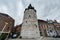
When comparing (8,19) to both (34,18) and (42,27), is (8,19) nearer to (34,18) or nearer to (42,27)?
(34,18)

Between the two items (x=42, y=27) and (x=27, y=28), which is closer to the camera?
(x=27, y=28)

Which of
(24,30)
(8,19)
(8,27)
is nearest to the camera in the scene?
(24,30)

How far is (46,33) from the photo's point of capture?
3028cm

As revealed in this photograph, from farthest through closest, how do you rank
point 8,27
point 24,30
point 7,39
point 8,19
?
point 8,19, point 8,27, point 24,30, point 7,39

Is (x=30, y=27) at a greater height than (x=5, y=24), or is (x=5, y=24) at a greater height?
(x=5, y=24)

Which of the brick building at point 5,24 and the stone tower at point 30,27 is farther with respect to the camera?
the brick building at point 5,24

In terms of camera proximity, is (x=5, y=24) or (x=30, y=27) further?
(x=5, y=24)

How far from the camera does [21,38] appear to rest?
25234 mm

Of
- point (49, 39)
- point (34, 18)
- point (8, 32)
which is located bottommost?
point (49, 39)

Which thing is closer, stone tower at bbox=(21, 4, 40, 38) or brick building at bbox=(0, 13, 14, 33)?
stone tower at bbox=(21, 4, 40, 38)

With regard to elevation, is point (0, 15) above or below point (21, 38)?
above

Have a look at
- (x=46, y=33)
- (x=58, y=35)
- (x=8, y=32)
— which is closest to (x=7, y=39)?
(x=8, y=32)

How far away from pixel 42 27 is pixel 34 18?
17.5 feet

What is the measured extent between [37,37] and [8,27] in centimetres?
1098
